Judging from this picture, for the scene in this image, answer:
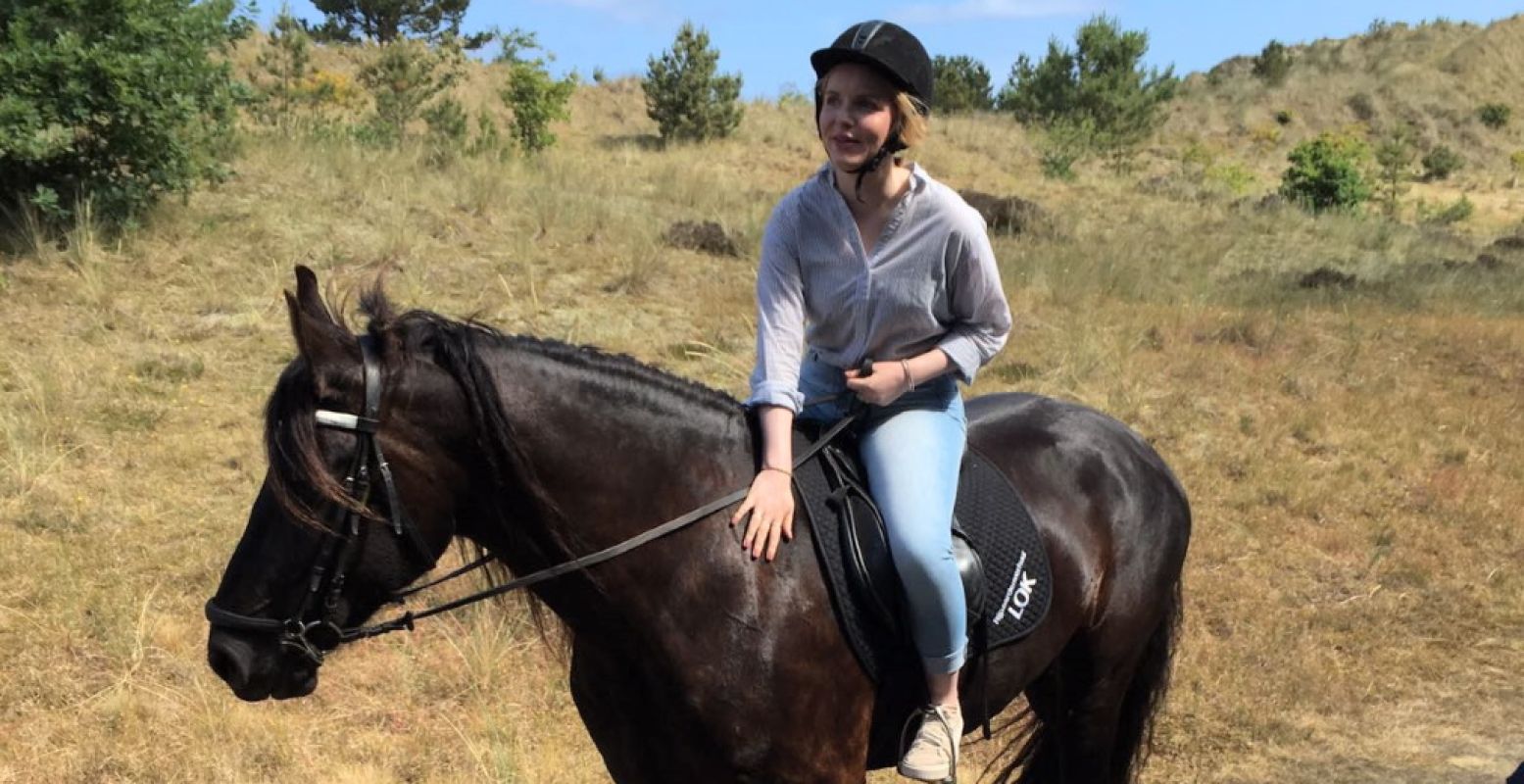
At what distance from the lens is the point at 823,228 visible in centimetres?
270

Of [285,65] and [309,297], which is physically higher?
[285,65]

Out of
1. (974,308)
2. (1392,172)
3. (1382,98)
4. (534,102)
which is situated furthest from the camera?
(1382,98)

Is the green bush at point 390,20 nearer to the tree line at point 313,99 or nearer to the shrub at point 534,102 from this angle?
the tree line at point 313,99

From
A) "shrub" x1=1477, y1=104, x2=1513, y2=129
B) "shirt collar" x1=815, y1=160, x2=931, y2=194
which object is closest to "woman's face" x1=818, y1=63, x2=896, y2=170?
"shirt collar" x1=815, y1=160, x2=931, y2=194

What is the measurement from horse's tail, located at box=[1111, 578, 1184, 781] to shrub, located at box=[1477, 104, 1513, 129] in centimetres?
5802

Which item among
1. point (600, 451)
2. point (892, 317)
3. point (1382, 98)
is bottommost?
point (600, 451)

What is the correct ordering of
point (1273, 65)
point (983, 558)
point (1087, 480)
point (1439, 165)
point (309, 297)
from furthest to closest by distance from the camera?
point (1273, 65) → point (1439, 165) → point (1087, 480) → point (983, 558) → point (309, 297)

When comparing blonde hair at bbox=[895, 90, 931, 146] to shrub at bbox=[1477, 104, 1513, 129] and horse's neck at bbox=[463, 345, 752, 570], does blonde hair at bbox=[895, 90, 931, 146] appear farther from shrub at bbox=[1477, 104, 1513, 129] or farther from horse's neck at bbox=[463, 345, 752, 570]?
shrub at bbox=[1477, 104, 1513, 129]

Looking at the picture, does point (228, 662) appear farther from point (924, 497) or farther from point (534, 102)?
point (534, 102)

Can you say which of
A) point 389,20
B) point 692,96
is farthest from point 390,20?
point 692,96

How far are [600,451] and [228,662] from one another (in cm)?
86

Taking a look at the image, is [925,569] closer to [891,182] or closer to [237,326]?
[891,182]

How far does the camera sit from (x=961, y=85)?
44875 mm

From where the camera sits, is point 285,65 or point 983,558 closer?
point 983,558
